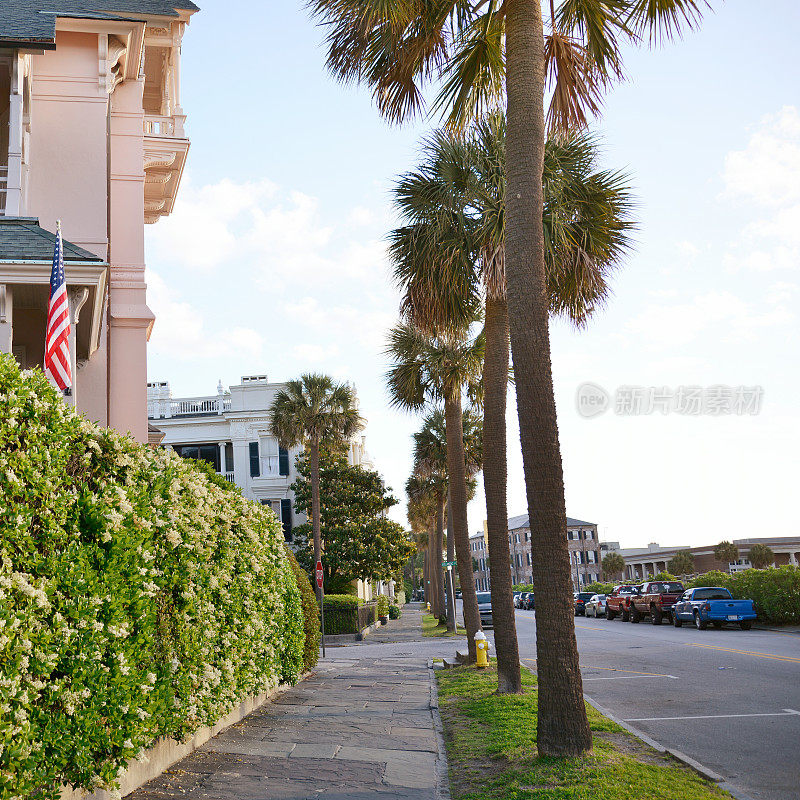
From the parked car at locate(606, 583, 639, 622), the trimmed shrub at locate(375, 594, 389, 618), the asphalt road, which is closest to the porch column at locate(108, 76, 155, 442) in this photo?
the asphalt road

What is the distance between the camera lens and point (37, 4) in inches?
611

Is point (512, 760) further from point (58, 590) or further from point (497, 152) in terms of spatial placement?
point (497, 152)

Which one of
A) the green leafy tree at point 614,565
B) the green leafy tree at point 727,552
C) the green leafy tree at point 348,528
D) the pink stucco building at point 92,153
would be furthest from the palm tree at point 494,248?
the green leafy tree at point 614,565

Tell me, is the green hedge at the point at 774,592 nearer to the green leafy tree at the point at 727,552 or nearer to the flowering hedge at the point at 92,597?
the green leafy tree at the point at 727,552

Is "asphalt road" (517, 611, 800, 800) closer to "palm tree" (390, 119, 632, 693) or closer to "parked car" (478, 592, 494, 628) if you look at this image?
"palm tree" (390, 119, 632, 693)

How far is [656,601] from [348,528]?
50.5ft

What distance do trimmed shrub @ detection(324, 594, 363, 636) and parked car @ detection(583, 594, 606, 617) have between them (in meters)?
16.1

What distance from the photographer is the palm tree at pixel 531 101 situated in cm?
783

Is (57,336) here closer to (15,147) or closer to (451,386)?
(15,147)

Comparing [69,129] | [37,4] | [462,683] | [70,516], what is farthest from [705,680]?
[37,4]

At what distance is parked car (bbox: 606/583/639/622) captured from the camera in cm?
4122

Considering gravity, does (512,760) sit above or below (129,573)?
below

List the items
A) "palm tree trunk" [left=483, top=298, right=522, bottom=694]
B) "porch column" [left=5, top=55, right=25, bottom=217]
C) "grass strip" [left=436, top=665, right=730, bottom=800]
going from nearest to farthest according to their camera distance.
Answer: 1. "grass strip" [left=436, top=665, right=730, bottom=800]
2. "porch column" [left=5, top=55, right=25, bottom=217]
3. "palm tree trunk" [left=483, top=298, right=522, bottom=694]

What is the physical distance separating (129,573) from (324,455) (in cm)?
3872
